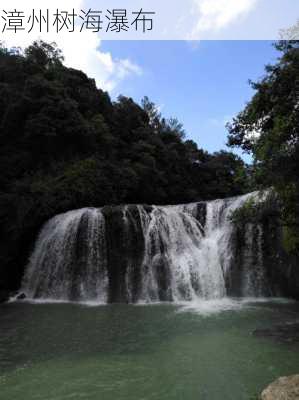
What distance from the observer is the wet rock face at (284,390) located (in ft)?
13.6

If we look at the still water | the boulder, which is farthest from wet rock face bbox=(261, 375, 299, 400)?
the boulder

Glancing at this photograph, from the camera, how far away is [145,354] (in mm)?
6926

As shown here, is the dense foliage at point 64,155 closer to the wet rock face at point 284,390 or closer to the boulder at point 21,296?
the boulder at point 21,296

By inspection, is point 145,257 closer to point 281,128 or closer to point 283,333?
point 283,333

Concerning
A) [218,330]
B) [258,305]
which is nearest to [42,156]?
[258,305]

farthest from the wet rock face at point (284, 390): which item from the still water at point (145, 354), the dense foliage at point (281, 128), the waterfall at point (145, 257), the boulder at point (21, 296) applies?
the boulder at point (21, 296)

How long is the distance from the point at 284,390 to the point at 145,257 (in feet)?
32.4

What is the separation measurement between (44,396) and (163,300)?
306 inches

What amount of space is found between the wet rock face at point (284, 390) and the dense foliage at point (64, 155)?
30.5ft

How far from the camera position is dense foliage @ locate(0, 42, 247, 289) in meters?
16.6

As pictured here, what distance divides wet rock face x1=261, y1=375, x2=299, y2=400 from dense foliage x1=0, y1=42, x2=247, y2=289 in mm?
9283

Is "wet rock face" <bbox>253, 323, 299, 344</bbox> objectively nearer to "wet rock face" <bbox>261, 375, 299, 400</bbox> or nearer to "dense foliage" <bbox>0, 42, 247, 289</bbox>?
"wet rock face" <bbox>261, 375, 299, 400</bbox>

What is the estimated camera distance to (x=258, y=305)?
11.1 metres

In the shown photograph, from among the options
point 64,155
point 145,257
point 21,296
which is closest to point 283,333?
point 145,257
